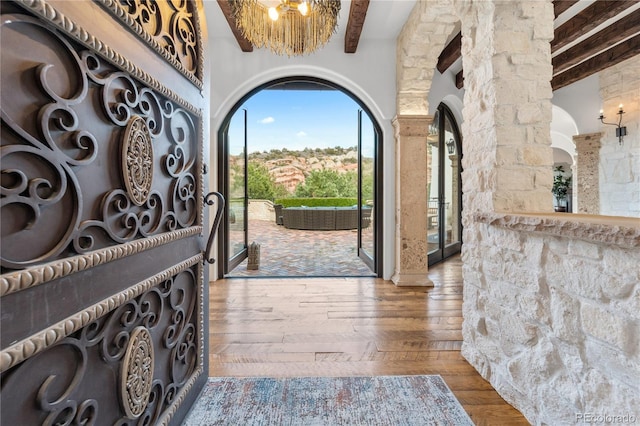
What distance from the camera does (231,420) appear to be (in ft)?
5.02

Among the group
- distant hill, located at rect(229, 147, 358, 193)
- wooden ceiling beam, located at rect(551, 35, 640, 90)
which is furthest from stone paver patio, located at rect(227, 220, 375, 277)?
distant hill, located at rect(229, 147, 358, 193)

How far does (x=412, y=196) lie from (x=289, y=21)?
2.29 metres

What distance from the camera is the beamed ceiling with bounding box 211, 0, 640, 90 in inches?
125

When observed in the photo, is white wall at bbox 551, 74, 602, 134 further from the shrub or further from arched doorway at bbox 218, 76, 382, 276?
the shrub

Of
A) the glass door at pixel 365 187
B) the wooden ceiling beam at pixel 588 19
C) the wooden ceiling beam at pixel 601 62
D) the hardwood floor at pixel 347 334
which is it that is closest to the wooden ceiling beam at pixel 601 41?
the wooden ceiling beam at pixel 601 62

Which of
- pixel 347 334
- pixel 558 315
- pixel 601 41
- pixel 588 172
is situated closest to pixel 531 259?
pixel 558 315

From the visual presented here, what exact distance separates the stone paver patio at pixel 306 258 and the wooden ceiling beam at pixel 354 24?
9.38ft

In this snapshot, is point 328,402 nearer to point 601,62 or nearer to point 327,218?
point 601,62

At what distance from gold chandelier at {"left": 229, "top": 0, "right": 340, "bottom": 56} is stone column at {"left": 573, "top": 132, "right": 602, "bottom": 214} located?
210 inches

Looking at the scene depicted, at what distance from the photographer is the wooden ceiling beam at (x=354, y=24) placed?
305 cm

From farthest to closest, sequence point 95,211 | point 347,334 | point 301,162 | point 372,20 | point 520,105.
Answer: point 301,162, point 372,20, point 347,334, point 520,105, point 95,211

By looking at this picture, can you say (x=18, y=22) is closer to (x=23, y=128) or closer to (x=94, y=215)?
(x=23, y=128)

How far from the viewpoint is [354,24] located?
3.36 metres

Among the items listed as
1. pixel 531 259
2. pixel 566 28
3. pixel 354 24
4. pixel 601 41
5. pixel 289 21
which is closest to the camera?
pixel 531 259
